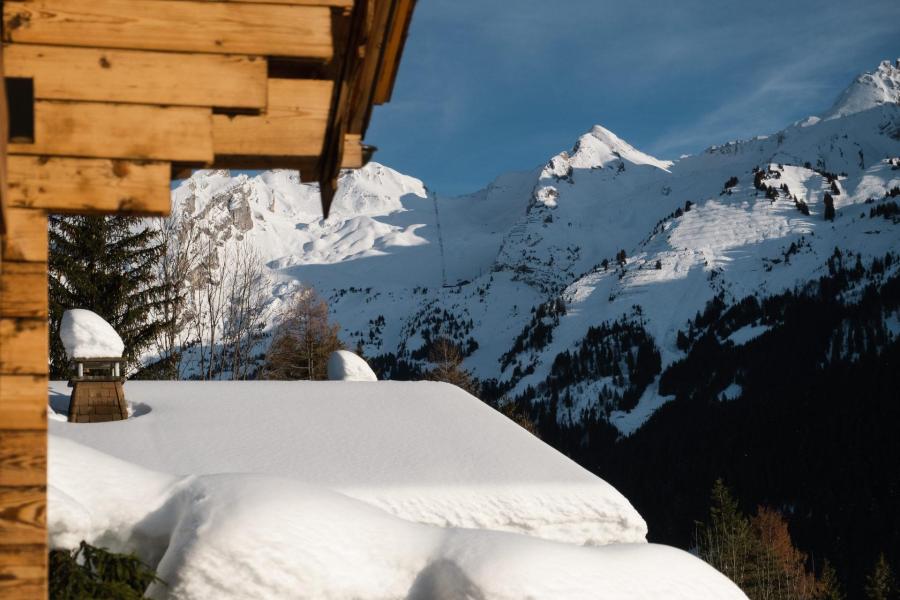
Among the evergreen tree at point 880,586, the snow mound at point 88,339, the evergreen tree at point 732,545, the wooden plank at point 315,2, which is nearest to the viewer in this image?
the wooden plank at point 315,2

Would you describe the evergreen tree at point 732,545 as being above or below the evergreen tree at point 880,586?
above

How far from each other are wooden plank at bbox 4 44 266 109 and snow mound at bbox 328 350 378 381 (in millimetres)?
13892

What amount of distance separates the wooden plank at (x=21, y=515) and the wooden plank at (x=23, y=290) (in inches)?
24.1

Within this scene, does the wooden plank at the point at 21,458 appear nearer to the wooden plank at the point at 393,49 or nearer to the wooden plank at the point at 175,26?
the wooden plank at the point at 175,26

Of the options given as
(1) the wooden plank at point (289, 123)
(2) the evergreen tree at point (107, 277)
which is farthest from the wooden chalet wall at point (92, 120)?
(2) the evergreen tree at point (107, 277)

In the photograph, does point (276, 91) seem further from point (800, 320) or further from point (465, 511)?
point (800, 320)

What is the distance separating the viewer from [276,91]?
11.9ft

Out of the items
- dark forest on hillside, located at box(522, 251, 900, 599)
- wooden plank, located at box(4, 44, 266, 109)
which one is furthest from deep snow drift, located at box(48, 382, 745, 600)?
dark forest on hillside, located at box(522, 251, 900, 599)

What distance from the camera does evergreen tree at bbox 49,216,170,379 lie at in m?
24.7

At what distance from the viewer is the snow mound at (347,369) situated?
676 inches

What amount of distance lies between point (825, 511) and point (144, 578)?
99.1 metres

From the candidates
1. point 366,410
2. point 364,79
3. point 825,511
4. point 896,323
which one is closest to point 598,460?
point 825,511

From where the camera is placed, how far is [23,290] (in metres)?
3.24

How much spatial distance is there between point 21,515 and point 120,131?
138 cm
